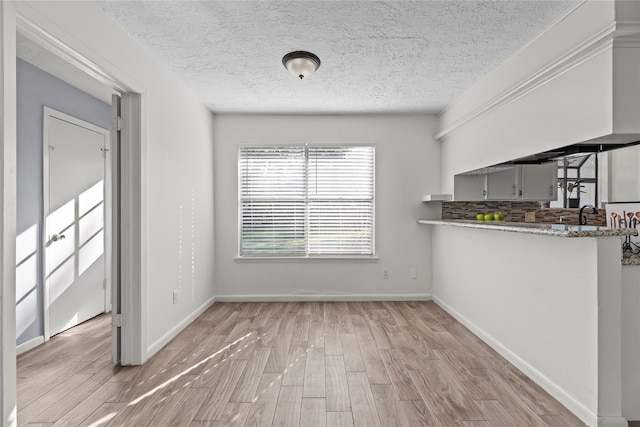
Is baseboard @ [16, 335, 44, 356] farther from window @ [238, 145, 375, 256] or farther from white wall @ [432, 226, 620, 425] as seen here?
white wall @ [432, 226, 620, 425]

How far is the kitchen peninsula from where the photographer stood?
1905 millimetres

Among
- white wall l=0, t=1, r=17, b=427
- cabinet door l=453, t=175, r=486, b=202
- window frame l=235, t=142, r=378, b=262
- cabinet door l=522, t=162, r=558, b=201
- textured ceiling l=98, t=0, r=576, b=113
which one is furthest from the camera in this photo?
window frame l=235, t=142, r=378, b=262

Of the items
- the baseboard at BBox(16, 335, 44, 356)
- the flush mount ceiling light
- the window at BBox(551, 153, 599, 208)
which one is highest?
the flush mount ceiling light

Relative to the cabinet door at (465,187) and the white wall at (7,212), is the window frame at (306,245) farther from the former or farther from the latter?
the white wall at (7,212)

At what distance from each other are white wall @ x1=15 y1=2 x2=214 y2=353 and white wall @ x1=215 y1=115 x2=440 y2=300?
27 centimetres

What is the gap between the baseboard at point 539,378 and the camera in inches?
77.7

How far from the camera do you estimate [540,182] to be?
313 centimetres

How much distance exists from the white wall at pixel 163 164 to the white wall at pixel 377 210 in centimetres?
27

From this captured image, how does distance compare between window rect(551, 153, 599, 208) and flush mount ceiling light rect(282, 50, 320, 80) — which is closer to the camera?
window rect(551, 153, 599, 208)

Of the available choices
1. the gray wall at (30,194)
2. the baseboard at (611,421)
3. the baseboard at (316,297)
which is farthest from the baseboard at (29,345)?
the baseboard at (611,421)

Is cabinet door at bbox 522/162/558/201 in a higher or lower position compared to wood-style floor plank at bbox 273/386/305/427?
higher

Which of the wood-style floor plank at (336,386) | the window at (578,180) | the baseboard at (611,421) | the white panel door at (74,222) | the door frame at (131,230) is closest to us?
the baseboard at (611,421)

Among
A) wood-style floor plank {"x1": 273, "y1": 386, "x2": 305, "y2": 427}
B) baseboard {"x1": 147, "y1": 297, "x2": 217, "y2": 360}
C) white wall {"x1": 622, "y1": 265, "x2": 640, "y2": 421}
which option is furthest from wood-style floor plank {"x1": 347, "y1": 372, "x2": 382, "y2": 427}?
baseboard {"x1": 147, "y1": 297, "x2": 217, "y2": 360}

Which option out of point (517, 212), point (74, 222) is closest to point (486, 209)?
point (517, 212)
